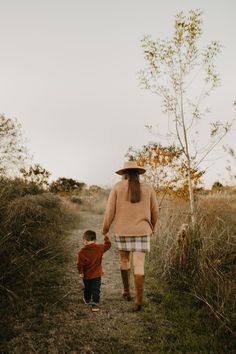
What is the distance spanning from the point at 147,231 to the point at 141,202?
0.40 metres

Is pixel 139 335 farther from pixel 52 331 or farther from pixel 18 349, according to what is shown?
pixel 18 349

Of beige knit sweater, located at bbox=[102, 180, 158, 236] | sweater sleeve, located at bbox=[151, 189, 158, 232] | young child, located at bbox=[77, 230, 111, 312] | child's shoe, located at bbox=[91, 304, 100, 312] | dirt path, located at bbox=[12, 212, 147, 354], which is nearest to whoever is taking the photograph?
dirt path, located at bbox=[12, 212, 147, 354]

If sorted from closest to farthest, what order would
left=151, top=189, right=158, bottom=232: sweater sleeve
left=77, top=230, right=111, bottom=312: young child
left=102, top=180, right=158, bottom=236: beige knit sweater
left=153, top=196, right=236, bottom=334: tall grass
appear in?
left=153, top=196, right=236, bottom=334: tall grass
left=77, top=230, right=111, bottom=312: young child
left=102, top=180, right=158, bottom=236: beige knit sweater
left=151, top=189, right=158, bottom=232: sweater sleeve

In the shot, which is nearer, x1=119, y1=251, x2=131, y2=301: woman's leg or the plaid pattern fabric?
the plaid pattern fabric

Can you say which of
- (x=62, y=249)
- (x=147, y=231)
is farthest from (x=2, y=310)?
(x=62, y=249)

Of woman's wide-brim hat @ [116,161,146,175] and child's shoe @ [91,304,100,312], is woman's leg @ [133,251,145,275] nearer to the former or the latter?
child's shoe @ [91,304,100,312]

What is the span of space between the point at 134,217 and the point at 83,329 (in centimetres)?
151

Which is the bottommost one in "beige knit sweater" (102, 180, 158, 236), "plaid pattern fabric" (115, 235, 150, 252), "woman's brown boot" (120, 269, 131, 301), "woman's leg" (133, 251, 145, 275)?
"woman's brown boot" (120, 269, 131, 301)

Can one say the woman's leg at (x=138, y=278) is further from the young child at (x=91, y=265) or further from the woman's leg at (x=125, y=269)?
the young child at (x=91, y=265)

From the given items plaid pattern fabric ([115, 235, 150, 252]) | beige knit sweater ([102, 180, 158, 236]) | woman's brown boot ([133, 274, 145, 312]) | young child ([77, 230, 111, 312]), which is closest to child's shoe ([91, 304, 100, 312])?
young child ([77, 230, 111, 312])

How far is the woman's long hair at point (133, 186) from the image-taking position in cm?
445

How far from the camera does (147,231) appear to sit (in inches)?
178

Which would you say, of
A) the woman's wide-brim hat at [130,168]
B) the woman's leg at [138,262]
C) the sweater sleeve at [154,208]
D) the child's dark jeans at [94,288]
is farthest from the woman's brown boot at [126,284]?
the woman's wide-brim hat at [130,168]

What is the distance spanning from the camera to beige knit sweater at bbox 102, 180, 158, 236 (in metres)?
4.50
